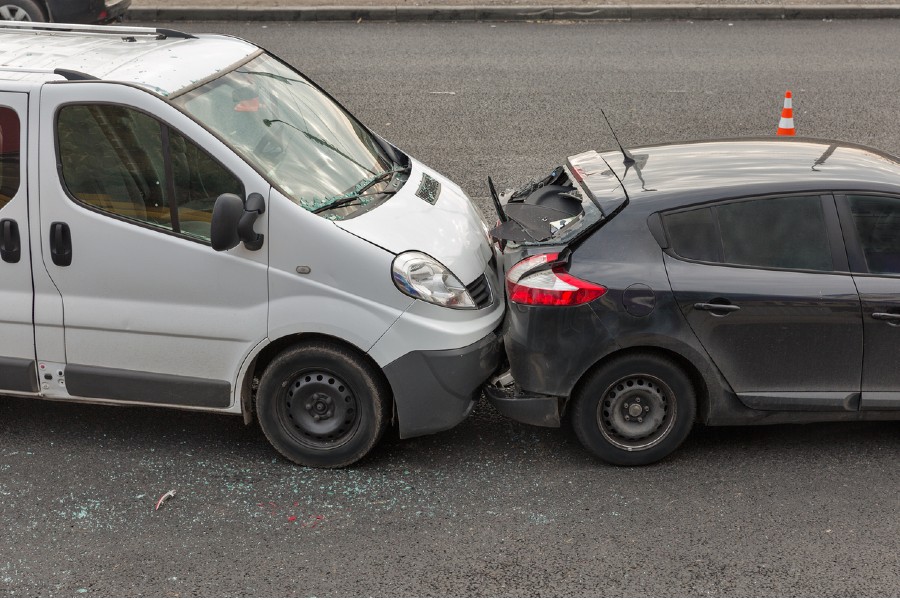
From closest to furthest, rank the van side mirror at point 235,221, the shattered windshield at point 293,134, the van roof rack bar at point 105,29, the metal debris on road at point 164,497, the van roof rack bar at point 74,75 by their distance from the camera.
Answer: the van side mirror at point 235,221 → the metal debris on road at point 164,497 → the van roof rack bar at point 74,75 → the shattered windshield at point 293,134 → the van roof rack bar at point 105,29

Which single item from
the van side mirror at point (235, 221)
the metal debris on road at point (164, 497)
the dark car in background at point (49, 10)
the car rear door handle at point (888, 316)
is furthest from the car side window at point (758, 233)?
the dark car in background at point (49, 10)

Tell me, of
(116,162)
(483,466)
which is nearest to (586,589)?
(483,466)

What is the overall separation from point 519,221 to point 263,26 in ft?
37.8

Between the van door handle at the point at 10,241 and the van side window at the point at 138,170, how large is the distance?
0.34 metres

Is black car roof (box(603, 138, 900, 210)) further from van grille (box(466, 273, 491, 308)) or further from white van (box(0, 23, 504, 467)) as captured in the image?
white van (box(0, 23, 504, 467))

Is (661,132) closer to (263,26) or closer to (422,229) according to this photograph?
(422,229)

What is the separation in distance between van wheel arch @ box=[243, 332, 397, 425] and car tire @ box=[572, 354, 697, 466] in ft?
3.11

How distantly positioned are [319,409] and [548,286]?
126 cm

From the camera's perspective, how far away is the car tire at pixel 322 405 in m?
5.08

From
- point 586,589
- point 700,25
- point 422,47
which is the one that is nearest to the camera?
point 586,589

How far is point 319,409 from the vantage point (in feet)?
17.0

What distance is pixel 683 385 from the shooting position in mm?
5105

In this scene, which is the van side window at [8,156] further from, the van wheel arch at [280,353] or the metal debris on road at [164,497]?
the metal debris on road at [164,497]

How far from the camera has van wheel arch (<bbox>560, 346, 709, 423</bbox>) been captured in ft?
16.7
